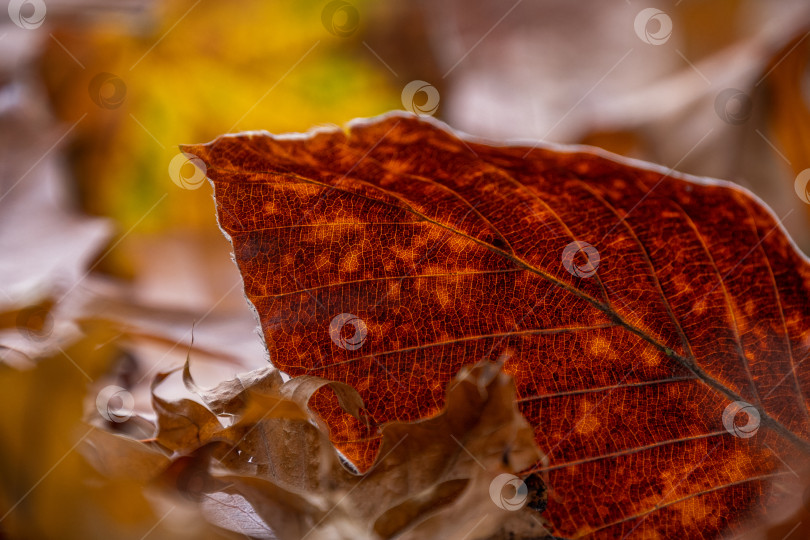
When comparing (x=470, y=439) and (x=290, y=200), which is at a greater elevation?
(x=290, y=200)

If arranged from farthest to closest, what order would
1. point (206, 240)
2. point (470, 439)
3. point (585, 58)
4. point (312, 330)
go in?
point (585, 58) → point (206, 240) → point (312, 330) → point (470, 439)

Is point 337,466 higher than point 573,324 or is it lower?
lower

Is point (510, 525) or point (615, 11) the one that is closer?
point (510, 525)

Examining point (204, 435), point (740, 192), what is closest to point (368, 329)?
point (204, 435)

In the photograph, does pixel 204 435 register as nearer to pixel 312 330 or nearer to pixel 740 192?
pixel 312 330

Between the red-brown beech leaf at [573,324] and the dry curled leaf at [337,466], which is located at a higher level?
the red-brown beech leaf at [573,324]

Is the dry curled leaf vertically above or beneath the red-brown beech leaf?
beneath

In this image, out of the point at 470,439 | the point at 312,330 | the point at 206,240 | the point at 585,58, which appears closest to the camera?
the point at 470,439

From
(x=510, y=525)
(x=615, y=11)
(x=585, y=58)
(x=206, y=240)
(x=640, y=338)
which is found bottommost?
(x=510, y=525)
